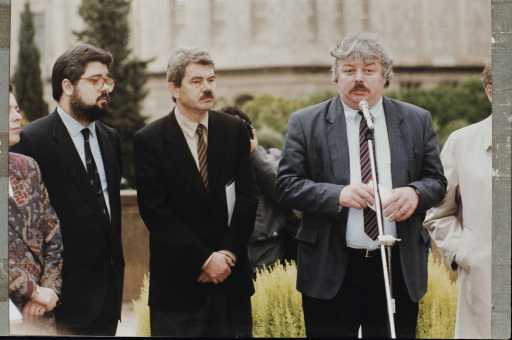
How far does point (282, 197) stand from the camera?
291 inches

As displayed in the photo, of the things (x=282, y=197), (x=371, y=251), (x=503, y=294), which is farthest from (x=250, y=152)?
(x=503, y=294)

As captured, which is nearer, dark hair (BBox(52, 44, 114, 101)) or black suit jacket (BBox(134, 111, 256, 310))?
black suit jacket (BBox(134, 111, 256, 310))

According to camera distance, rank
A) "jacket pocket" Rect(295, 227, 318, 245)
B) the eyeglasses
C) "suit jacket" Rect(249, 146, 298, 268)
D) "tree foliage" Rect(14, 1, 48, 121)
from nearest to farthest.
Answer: "jacket pocket" Rect(295, 227, 318, 245), the eyeglasses, "tree foliage" Rect(14, 1, 48, 121), "suit jacket" Rect(249, 146, 298, 268)

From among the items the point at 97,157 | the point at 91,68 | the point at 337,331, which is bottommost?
the point at 337,331

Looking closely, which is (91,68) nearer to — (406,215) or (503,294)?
(406,215)

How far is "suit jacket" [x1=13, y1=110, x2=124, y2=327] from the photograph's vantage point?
757cm

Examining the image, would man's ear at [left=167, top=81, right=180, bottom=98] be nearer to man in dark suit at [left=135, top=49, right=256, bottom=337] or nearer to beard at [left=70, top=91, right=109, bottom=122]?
man in dark suit at [left=135, top=49, right=256, bottom=337]

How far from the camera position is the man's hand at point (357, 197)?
23.6ft

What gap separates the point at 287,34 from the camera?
8.34 m

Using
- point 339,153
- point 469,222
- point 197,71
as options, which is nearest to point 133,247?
point 197,71

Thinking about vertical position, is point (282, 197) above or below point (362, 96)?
below

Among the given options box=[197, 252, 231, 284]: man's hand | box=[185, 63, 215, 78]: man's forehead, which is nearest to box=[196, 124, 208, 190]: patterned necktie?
box=[185, 63, 215, 78]: man's forehead

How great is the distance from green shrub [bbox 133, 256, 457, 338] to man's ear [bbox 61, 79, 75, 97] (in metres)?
1.17

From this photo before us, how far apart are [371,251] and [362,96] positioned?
854 millimetres
